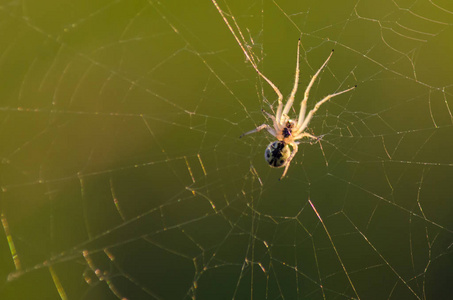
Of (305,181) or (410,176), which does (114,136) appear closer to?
(305,181)

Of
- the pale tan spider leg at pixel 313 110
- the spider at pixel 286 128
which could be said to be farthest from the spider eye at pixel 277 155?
the pale tan spider leg at pixel 313 110

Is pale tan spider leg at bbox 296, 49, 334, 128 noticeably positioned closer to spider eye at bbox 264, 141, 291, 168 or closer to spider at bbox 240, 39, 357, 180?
spider at bbox 240, 39, 357, 180

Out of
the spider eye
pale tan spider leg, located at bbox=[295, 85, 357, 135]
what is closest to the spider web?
pale tan spider leg, located at bbox=[295, 85, 357, 135]

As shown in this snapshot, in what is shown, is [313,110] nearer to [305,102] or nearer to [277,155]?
[305,102]

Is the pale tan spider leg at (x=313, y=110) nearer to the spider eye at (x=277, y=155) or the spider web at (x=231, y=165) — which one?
the spider web at (x=231, y=165)

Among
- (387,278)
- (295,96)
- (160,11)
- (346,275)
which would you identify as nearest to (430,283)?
(387,278)

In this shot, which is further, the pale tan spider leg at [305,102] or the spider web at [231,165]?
the spider web at [231,165]

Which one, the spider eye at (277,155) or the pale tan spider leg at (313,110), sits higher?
the pale tan spider leg at (313,110)

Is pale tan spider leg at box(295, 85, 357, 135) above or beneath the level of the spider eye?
above
